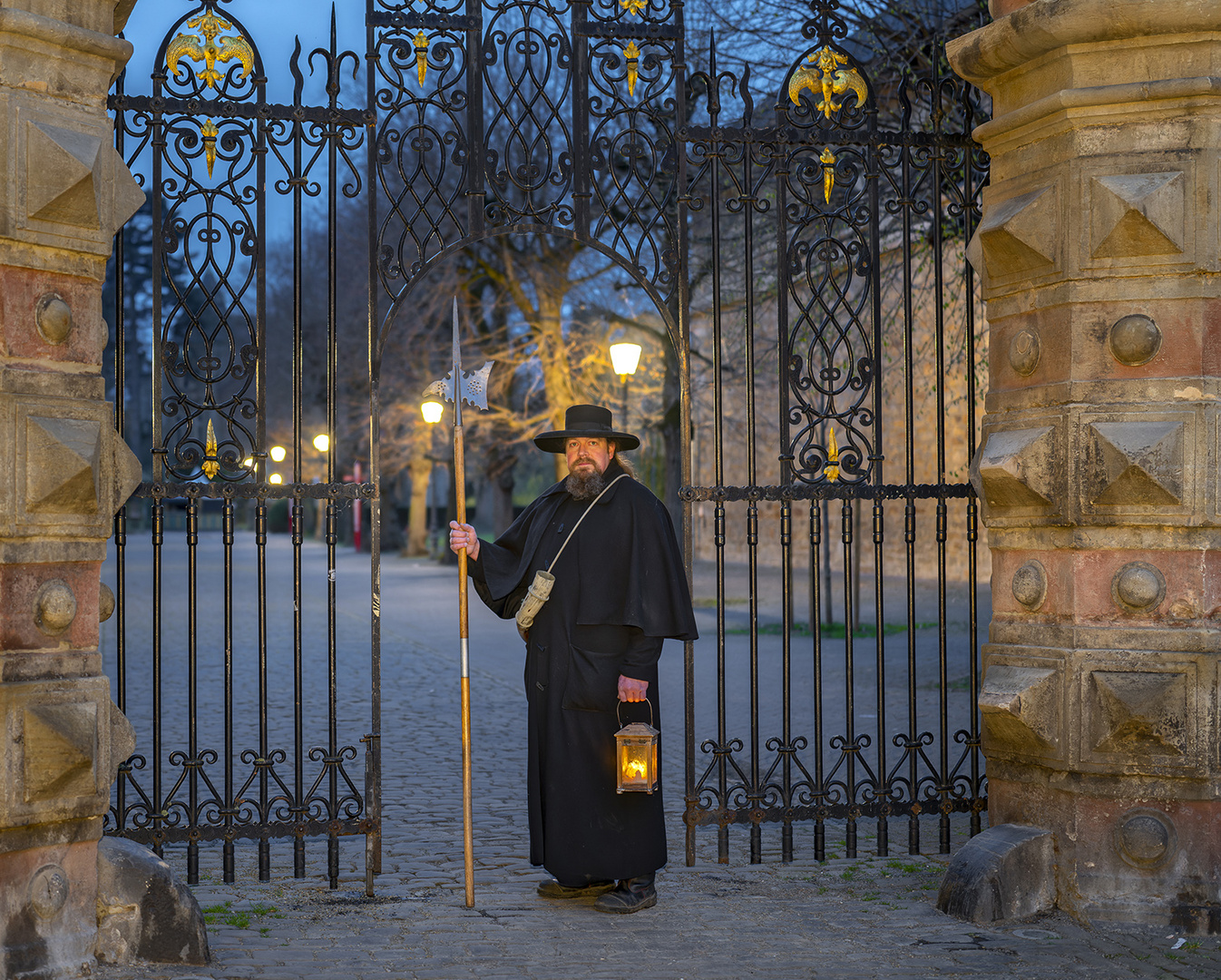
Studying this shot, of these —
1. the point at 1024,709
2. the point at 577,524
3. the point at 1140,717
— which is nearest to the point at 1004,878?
the point at 1024,709

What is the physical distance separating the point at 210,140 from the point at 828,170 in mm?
2969

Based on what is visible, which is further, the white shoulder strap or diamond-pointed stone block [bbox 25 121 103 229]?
the white shoulder strap

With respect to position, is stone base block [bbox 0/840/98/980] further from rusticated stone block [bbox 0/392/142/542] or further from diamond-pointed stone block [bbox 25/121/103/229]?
diamond-pointed stone block [bbox 25/121/103/229]

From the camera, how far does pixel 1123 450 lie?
5230 millimetres

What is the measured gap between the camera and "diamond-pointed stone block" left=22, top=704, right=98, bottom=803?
455cm

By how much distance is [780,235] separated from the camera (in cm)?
652

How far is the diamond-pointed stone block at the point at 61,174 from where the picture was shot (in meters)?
4.57

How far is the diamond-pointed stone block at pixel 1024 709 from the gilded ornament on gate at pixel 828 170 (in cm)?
250

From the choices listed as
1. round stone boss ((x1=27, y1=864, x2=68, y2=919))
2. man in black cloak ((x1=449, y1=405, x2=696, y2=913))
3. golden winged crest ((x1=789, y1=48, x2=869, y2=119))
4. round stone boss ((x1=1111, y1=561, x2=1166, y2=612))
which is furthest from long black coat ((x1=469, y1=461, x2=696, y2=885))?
golden winged crest ((x1=789, y1=48, x2=869, y2=119))

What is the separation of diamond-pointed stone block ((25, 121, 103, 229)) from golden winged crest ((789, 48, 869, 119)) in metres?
3.41

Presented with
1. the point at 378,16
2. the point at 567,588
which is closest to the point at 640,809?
the point at 567,588

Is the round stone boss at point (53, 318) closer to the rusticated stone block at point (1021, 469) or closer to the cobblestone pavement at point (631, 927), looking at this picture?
the cobblestone pavement at point (631, 927)

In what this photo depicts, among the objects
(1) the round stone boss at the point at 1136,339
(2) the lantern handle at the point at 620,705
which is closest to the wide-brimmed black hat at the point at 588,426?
(2) the lantern handle at the point at 620,705

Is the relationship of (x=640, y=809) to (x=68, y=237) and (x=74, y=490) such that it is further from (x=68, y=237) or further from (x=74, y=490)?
(x=68, y=237)
